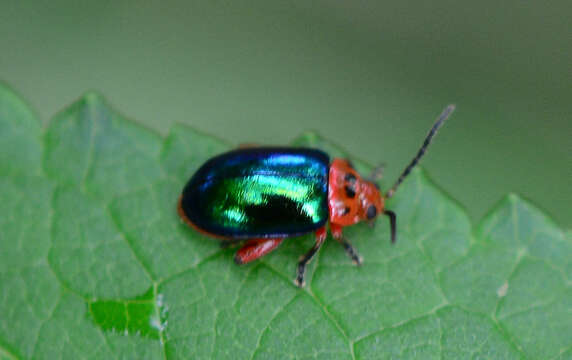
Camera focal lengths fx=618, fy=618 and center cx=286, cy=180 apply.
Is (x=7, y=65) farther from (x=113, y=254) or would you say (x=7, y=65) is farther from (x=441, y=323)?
(x=441, y=323)

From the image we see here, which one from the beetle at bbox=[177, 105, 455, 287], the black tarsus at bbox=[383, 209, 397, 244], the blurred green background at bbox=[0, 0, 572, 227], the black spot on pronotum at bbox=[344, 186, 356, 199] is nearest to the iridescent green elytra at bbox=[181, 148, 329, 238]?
the beetle at bbox=[177, 105, 455, 287]

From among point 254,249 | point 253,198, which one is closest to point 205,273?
point 254,249

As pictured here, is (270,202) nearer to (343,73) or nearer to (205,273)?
(205,273)

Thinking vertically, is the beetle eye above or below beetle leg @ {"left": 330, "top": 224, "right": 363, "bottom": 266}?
above

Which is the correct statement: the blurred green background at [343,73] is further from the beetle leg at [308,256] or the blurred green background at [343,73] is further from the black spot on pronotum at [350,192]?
the beetle leg at [308,256]

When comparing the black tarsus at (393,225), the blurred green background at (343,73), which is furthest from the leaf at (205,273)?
the blurred green background at (343,73)

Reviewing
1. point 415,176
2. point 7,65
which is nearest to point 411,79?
point 415,176

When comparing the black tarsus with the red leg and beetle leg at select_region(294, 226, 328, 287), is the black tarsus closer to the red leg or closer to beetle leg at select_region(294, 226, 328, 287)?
beetle leg at select_region(294, 226, 328, 287)
